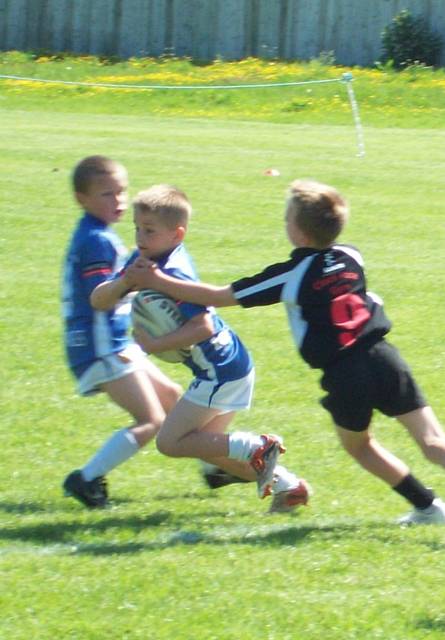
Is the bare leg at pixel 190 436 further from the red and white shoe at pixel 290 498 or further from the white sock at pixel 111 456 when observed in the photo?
the red and white shoe at pixel 290 498

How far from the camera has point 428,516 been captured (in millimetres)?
5250

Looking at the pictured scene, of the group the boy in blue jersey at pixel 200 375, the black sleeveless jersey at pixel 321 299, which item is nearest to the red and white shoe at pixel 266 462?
the boy in blue jersey at pixel 200 375

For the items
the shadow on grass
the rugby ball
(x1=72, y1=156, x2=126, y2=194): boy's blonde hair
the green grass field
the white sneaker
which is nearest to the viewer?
the green grass field

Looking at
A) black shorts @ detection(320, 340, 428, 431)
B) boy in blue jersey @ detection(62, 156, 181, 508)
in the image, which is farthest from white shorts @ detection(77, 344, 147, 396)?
black shorts @ detection(320, 340, 428, 431)

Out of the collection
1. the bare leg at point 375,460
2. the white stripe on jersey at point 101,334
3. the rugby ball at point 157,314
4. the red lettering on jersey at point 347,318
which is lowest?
the bare leg at point 375,460

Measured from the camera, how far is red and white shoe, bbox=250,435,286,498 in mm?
5406

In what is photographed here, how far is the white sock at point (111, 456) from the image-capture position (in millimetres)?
5578

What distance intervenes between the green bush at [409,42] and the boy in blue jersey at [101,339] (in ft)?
79.5

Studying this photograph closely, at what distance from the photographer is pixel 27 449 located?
6.43m

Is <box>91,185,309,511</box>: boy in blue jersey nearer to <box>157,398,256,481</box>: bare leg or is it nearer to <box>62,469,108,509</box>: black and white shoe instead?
<box>157,398,256,481</box>: bare leg

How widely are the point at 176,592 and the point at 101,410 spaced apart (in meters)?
2.77

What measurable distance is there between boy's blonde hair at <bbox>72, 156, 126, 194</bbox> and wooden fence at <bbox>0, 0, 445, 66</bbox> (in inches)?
1010

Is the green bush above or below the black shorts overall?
below

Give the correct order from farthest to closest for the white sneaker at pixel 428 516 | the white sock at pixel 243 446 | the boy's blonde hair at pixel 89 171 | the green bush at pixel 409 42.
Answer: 1. the green bush at pixel 409 42
2. the boy's blonde hair at pixel 89 171
3. the white sock at pixel 243 446
4. the white sneaker at pixel 428 516
